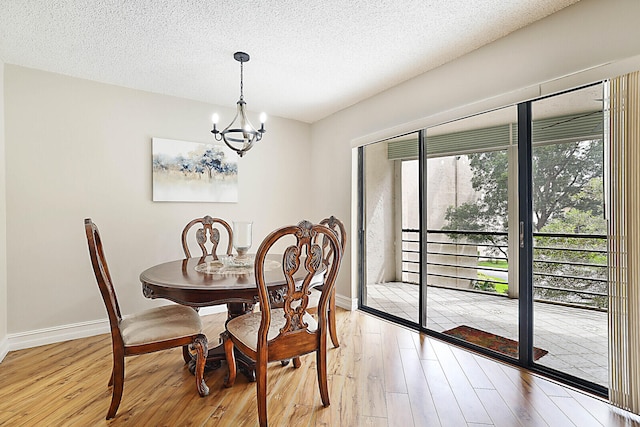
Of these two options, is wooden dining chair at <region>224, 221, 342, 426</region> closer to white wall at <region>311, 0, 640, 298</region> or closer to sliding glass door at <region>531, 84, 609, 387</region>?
sliding glass door at <region>531, 84, 609, 387</region>

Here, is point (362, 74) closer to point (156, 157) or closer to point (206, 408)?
point (156, 157)

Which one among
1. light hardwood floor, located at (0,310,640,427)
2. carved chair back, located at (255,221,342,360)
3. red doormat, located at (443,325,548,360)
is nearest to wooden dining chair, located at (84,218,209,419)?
light hardwood floor, located at (0,310,640,427)

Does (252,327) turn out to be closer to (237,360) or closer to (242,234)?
(237,360)

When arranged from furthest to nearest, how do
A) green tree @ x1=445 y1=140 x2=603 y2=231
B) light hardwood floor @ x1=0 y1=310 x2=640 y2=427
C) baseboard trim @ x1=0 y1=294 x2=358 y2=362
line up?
baseboard trim @ x1=0 y1=294 x2=358 y2=362, green tree @ x1=445 y1=140 x2=603 y2=231, light hardwood floor @ x1=0 y1=310 x2=640 y2=427

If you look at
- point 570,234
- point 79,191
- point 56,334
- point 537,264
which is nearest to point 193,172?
point 79,191

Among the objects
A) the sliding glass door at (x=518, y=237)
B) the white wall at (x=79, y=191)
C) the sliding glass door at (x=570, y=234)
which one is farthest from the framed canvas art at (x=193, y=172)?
the sliding glass door at (x=570, y=234)

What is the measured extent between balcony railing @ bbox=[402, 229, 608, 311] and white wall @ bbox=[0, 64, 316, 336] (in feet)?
8.86

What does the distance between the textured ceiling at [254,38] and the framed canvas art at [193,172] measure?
0.66 metres

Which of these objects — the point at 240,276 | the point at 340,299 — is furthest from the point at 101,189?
the point at 340,299

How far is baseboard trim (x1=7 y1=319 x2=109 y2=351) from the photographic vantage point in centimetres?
287

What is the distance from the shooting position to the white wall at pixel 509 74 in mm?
1918

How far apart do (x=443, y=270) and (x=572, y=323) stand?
1.53 metres

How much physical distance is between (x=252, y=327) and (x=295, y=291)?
1.40 feet

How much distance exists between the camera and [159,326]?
204 cm
